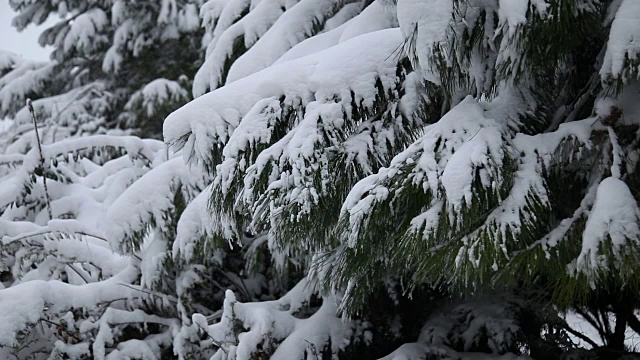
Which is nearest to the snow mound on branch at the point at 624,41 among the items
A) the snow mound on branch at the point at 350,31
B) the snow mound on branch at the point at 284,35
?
the snow mound on branch at the point at 350,31

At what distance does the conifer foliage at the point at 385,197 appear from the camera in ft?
4.60

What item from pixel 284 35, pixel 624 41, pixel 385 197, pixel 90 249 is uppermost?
pixel 624 41

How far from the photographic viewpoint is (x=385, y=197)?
1483 mm

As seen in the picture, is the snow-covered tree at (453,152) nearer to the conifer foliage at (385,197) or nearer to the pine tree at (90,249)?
the conifer foliage at (385,197)

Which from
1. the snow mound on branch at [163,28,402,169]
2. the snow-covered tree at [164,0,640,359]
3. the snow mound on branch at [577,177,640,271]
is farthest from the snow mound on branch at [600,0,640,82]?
the snow mound on branch at [163,28,402,169]

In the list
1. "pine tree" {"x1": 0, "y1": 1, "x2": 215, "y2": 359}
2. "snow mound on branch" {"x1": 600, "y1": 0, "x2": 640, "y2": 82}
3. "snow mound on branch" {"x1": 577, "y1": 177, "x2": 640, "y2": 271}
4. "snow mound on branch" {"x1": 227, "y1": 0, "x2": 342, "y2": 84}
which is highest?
"snow mound on branch" {"x1": 600, "y1": 0, "x2": 640, "y2": 82}

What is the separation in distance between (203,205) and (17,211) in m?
1.90

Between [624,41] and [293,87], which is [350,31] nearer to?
[293,87]

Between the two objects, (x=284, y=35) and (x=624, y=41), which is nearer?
(x=624, y=41)

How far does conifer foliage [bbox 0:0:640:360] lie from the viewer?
1.40 m

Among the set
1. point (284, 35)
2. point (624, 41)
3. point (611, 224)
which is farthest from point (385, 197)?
point (284, 35)

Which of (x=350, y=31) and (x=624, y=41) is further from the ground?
(x=624, y=41)

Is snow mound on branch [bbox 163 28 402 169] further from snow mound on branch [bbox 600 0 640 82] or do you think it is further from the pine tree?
the pine tree

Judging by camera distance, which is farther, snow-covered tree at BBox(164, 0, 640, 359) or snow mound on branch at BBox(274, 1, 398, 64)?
snow mound on branch at BBox(274, 1, 398, 64)
